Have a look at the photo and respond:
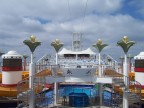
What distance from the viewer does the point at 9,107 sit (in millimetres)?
26922

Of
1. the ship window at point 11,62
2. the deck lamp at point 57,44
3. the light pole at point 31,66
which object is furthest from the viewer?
the ship window at point 11,62

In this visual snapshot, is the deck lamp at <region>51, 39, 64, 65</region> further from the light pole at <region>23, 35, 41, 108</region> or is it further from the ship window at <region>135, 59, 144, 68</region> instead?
the ship window at <region>135, 59, 144, 68</region>

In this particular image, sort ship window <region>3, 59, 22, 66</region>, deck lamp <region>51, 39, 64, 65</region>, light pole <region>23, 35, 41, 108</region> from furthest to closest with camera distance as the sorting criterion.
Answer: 1. ship window <region>3, 59, 22, 66</region>
2. deck lamp <region>51, 39, 64, 65</region>
3. light pole <region>23, 35, 41, 108</region>

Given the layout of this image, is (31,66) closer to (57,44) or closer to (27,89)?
(27,89)

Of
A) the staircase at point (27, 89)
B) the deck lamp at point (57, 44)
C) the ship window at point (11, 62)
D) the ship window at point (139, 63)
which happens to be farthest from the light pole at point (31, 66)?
the ship window at point (139, 63)

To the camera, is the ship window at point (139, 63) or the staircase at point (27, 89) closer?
the staircase at point (27, 89)

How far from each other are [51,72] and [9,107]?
7010mm

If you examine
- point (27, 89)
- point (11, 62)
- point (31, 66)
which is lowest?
point (27, 89)

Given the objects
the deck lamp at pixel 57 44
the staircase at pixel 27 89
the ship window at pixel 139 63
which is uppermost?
the deck lamp at pixel 57 44

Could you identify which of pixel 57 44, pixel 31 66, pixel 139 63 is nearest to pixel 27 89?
pixel 31 66

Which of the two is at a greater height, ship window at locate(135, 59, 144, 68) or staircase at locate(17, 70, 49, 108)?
ship window at locate(135, 59, 144, 68)

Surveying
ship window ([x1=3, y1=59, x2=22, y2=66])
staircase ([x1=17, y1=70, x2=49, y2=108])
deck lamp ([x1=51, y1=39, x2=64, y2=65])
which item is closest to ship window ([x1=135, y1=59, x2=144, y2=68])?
deck lamp ([x1=51, y1=39, x2=64, y2=65])

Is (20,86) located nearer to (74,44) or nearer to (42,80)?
(42,80)

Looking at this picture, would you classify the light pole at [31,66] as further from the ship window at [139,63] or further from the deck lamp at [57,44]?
the ship window at [139,63]
